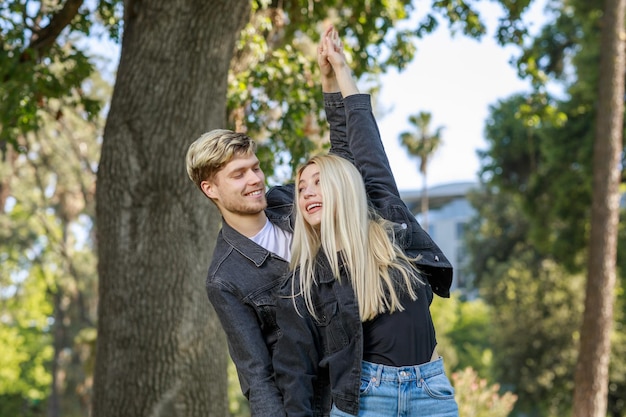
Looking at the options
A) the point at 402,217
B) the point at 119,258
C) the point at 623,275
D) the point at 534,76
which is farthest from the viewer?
the point at 623,275

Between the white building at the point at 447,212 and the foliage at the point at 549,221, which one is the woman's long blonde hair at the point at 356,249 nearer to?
the foliage at the point at 549,221

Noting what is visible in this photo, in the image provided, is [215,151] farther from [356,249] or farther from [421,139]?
[421,139]

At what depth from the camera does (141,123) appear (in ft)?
21.6

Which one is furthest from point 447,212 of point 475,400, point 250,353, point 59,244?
point 250,353

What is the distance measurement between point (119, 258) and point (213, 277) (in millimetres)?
2961

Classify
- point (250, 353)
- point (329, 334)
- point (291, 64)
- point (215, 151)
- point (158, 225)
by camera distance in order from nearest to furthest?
point (329, 334) → point (250, 353) → point (215, 151) → point (158, 225) → point (291, 64)

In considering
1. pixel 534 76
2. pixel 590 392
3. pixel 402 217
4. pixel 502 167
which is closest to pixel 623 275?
pixel 502 167

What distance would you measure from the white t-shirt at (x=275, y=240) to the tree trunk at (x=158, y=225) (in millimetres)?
2589

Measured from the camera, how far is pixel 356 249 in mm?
3373

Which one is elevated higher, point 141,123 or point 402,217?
point 141,123

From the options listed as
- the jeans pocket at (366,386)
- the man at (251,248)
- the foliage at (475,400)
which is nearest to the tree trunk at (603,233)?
the foliage at (475,400)

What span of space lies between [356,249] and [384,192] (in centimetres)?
41

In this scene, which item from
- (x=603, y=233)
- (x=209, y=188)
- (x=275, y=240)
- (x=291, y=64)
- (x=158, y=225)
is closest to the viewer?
(x=209, y=188)

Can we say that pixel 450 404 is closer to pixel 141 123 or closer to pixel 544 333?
pixel 141 123
